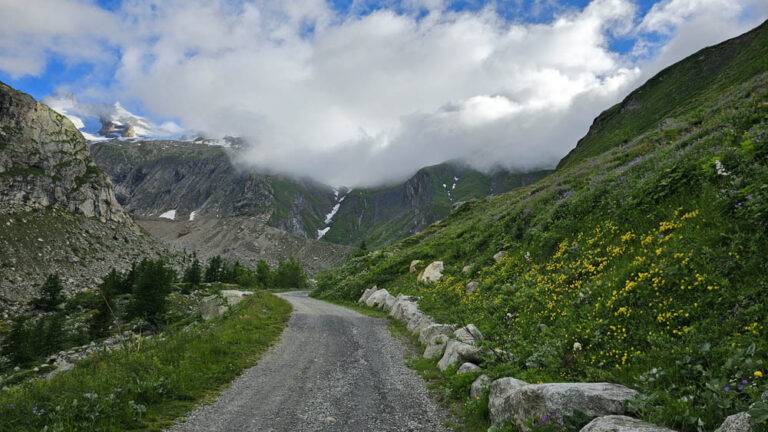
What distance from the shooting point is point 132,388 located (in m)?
9.66

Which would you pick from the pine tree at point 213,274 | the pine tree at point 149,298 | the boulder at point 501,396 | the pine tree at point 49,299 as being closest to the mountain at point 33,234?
the pine tree at point 49,299

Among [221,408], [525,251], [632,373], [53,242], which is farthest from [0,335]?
[53,242]

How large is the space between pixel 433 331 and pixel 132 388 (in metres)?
11.0

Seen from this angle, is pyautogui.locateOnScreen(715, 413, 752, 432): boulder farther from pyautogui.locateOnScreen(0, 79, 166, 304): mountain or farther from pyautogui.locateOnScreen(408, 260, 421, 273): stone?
pyautogui.locateOnScreen(0, 79, 166, 304): mountain

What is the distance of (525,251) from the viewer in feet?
60.4

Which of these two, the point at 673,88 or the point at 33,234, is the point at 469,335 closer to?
the point at 673,88

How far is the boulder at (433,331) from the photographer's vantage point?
49.4ft

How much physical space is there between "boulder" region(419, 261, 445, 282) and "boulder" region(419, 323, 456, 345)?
1013cm

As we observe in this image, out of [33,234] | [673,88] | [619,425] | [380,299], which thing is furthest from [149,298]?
[33,234]

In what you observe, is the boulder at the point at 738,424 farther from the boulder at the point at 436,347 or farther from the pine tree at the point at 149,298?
the pine tree at the point at 149,298

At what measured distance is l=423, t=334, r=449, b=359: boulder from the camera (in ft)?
45.6

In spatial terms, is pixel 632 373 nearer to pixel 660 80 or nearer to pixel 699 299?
pixel 699 299

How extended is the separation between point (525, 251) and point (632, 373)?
1177 centimetres

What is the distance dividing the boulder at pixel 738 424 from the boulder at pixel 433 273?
2226 centimetres
